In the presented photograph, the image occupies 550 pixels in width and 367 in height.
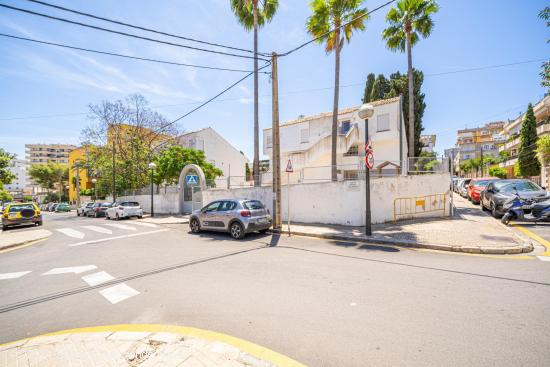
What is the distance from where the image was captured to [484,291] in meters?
4.05

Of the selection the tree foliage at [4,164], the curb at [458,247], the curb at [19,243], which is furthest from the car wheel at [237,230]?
the tree foliage at [4,164]

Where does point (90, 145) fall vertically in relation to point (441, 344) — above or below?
above

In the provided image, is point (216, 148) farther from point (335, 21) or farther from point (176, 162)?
point (335, 21)

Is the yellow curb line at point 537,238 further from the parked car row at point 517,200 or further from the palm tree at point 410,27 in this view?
Result: the palm tree at point 410,27

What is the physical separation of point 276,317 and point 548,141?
29.8 meters

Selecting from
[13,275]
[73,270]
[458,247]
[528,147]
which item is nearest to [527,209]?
[458,247]

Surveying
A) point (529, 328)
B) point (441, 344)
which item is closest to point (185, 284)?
point (441, 344)

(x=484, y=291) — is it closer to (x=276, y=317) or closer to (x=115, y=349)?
(x=276, y=317)

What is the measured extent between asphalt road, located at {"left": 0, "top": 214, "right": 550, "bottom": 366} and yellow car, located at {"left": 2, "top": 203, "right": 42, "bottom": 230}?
12.8 m

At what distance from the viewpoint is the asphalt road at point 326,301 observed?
2707 mm

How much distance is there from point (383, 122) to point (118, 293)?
22.0 metres

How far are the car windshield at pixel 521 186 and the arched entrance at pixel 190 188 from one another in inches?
698

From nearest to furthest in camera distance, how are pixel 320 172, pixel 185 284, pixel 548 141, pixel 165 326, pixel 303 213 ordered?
pixel 165 326, pixel 185 284, pixel 303 213, pixel 320 172, pixel 548 141

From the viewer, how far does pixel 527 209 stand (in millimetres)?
9719
